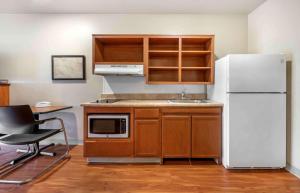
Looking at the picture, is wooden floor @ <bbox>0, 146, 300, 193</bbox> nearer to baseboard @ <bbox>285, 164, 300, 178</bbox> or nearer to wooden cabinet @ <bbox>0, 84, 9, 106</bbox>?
baseboard @ <bbox>285, 164, 300, 178</bbox>

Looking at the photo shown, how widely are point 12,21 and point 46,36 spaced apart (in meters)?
0.64

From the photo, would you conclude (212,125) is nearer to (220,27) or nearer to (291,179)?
(291,179)

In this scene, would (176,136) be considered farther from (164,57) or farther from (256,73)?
(164,57)

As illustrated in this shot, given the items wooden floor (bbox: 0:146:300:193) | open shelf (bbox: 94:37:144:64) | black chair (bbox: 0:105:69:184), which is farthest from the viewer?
open shelf (bbox: 94:37:144:64)

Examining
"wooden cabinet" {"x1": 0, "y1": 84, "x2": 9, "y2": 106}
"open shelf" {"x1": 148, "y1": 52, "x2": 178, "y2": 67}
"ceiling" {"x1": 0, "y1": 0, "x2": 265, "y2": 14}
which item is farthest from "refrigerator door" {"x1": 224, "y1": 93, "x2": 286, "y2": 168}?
"wooden cabinet" {"x1": 0, "y1": 84, "x2": 9, "y2": 106}

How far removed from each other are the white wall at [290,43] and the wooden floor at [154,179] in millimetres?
400

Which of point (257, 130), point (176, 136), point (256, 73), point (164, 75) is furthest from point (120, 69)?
point (257, 130)

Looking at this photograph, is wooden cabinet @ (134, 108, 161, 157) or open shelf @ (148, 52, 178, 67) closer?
wooden cabinet @ (134, 108, 161, 157)

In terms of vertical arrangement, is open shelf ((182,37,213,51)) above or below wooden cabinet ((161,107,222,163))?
above

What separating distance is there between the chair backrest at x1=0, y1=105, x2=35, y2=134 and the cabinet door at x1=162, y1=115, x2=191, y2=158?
1.80m

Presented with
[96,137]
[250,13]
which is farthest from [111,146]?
[250,13]

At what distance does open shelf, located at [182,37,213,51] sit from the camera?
3328 mm

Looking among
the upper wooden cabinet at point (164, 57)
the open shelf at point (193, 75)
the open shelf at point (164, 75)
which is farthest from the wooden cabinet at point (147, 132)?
the open shelf at point (193, 75)

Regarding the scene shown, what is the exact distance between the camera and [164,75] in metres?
3.71
